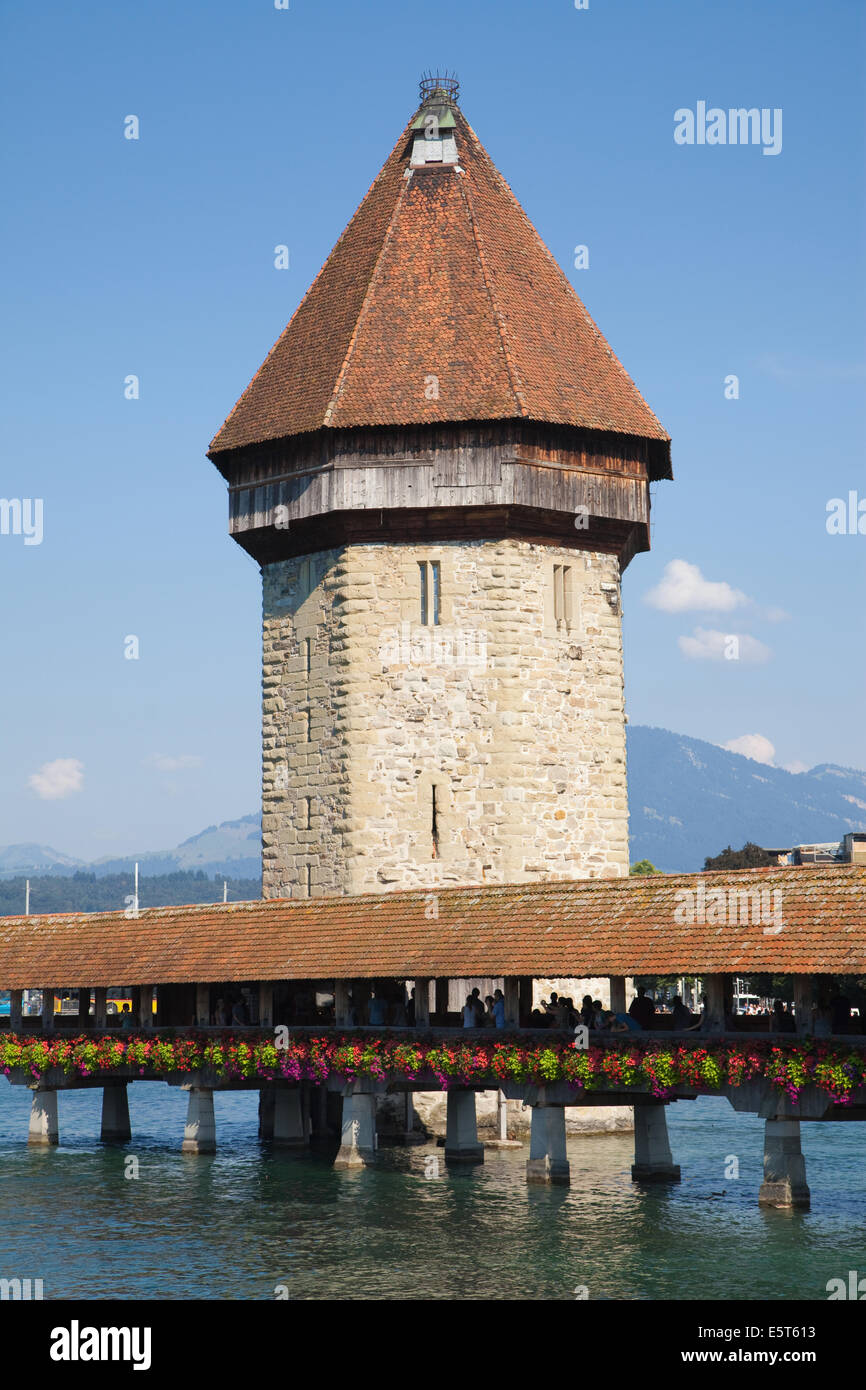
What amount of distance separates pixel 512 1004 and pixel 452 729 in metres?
9.01

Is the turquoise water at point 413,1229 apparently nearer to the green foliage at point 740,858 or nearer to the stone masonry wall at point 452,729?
the stone masonry wall at point 452,729

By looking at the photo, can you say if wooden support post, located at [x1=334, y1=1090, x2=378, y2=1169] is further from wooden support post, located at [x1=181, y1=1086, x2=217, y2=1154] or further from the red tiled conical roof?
the red tiled conical roof

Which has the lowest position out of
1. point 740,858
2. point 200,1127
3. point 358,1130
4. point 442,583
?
point 200,1127

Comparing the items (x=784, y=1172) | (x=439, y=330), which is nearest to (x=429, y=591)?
(x=439, y=330)

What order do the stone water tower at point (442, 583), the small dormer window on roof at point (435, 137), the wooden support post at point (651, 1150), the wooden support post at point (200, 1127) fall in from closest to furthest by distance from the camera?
the wooden support post at point (651, 1150) → the wooden support post at point (200, 1127) → the stone water tower at point (442, 583) → the small dormer window on roof at point (435, 137)

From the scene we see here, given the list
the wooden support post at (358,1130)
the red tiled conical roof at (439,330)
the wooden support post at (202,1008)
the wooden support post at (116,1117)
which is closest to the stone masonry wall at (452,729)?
the red tiled conical roof at (439,330)

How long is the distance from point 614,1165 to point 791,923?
9.30 meters

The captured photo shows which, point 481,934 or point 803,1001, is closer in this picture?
point 803,1001

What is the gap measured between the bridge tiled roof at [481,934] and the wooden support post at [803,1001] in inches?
33.1

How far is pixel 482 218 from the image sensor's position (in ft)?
135

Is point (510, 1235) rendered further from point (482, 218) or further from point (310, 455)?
point (482, 218)

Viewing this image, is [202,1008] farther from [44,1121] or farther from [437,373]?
[437,373]

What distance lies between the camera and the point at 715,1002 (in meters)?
26.1

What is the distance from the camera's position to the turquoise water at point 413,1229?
2194 centimetres
